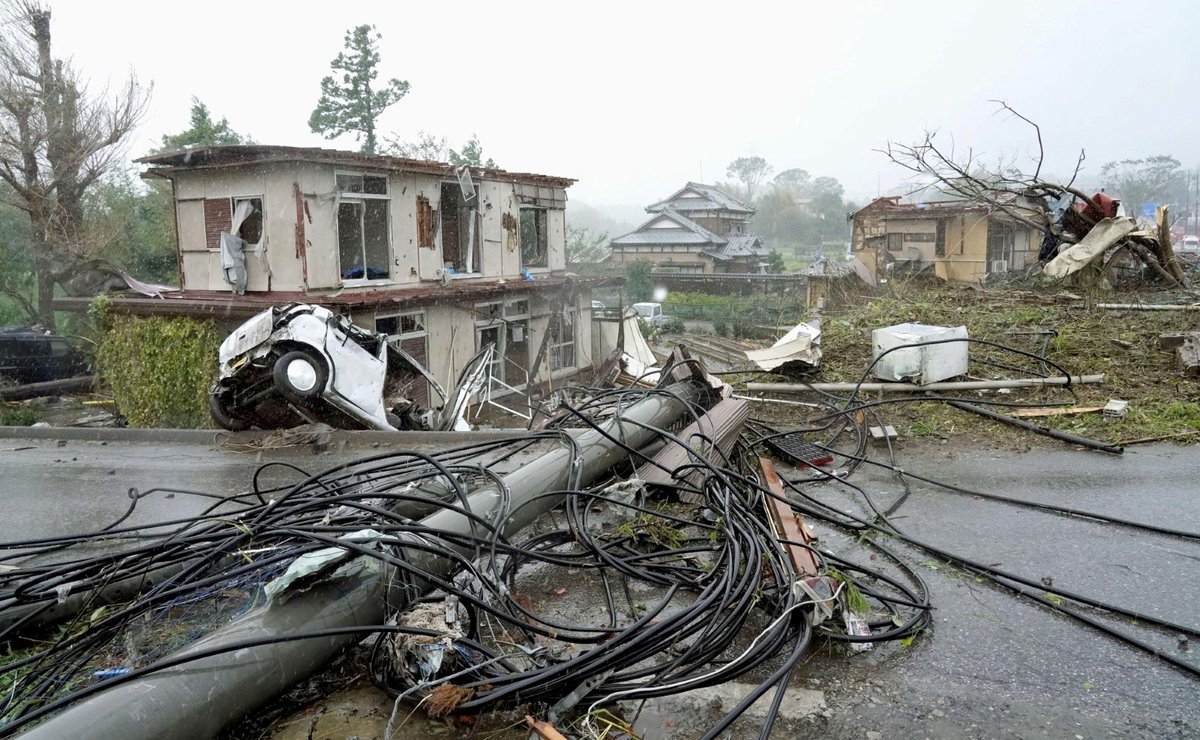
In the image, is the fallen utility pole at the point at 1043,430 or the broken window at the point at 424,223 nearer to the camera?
the fallen utility pole at the point at 1043,430

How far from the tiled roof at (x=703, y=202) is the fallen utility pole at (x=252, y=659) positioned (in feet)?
129

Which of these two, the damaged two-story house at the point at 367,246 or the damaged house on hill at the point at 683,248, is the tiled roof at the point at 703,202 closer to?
the damaged house on hill at the point at 683,248

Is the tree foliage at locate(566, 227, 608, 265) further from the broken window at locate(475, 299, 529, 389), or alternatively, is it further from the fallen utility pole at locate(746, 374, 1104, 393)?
the fallen utility pole at locate(746, 374, 1104, 393)

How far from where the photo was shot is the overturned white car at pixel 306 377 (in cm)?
756

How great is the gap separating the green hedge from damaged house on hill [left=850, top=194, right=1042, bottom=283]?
1910 cm

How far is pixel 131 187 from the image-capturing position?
83.7 ft

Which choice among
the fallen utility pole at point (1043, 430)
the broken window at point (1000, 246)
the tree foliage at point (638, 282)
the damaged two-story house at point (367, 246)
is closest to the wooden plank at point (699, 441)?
the fallen utility pole at point (1043, 430)

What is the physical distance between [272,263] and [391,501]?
35.0 feet

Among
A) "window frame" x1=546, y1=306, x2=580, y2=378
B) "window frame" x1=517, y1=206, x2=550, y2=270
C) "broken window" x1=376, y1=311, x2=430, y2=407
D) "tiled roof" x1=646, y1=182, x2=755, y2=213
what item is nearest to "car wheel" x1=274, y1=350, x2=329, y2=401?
"broken window" x1=376, y1=311, x2=430, y2=407

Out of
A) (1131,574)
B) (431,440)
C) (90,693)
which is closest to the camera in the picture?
(90,693)

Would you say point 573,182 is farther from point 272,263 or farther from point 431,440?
point 431,440

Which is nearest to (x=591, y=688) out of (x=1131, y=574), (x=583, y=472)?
(x=583, y=472)

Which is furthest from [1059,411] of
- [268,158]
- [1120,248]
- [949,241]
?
[949,241]

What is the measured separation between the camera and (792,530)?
4176 millimetres
